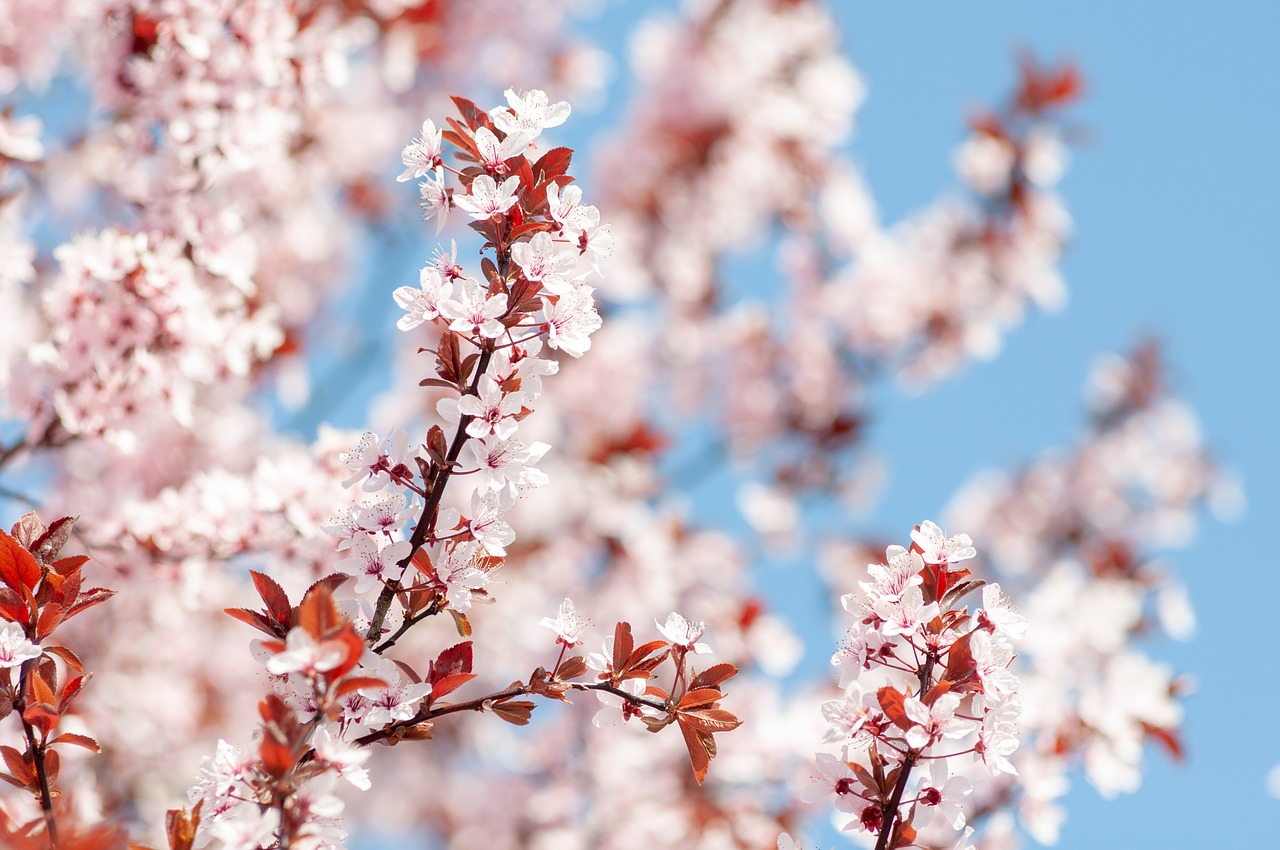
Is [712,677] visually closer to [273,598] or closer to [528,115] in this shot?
[273,598]

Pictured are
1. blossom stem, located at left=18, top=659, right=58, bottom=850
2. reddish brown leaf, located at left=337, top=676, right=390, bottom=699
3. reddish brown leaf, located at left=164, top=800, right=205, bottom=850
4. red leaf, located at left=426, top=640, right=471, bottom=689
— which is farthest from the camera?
red leaf, located at left=426, top=640, right=471, bottom=689

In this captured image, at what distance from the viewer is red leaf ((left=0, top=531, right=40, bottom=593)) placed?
1799 mm

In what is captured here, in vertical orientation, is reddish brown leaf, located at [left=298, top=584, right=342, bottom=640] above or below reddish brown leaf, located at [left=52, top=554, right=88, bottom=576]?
below

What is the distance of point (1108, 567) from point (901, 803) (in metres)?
3.68

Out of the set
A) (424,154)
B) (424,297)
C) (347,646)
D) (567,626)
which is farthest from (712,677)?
(424,154)

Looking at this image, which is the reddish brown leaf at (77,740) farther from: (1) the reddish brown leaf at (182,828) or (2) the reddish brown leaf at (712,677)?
(2) the reddish brown leaf at (712,677)

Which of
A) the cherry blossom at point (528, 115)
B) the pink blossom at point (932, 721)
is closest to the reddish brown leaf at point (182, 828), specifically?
the pink blossom at point (932, 721)

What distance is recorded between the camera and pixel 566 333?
1.85 meters

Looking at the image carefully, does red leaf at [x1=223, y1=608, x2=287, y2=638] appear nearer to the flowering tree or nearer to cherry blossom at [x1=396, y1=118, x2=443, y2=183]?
the flowering tree

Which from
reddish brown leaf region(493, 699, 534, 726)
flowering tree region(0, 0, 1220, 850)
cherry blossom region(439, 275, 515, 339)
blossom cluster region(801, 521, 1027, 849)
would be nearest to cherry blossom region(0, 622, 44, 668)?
flowering tree region(0, 0, 1220, 850)

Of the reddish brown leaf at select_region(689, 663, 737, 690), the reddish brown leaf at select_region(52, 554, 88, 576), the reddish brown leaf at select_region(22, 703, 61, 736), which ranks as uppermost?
the reddish brown leaf at select_region(52, 554, 88, 576)

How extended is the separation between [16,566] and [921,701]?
4.92ft

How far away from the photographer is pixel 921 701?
1.76 m

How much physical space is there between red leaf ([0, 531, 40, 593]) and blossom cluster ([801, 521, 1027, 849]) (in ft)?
4.35
